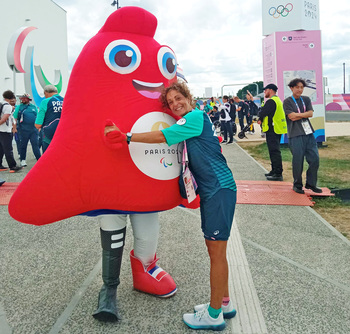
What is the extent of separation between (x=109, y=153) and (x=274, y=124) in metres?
4.95

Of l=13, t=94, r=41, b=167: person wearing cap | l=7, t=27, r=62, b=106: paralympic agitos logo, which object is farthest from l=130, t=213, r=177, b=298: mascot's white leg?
l=7, t=27, r=62, b=106: paralympic agitos logo

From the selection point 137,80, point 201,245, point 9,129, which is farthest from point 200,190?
point 9,129

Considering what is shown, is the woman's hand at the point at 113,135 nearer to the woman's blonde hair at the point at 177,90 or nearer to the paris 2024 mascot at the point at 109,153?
the paris 2024 mascot at the point at 109,153

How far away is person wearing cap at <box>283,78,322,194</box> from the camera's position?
5281 mm

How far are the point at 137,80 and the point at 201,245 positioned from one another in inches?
77.3

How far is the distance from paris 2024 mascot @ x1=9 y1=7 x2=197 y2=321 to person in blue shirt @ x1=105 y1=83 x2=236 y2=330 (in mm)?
177

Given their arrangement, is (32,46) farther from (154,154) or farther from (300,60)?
(154,154)

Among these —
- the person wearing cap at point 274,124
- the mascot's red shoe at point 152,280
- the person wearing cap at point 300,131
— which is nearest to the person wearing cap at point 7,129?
the person wearing cap at point 274,124

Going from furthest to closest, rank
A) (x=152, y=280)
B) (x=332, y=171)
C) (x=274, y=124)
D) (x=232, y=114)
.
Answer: (x=232, y=114), (x=332, y=171), (x=274, y=124), (x=152, y=280)

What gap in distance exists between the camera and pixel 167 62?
97.0 inches

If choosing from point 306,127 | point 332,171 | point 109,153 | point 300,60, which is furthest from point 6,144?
point 300,60

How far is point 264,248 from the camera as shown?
11.4 feet

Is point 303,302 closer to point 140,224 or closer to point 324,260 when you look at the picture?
point 324,260

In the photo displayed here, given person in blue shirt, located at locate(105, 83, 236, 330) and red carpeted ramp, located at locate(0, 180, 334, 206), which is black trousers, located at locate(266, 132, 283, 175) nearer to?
red carpeted ramp, located at locate(0, 180, 334, 206)
